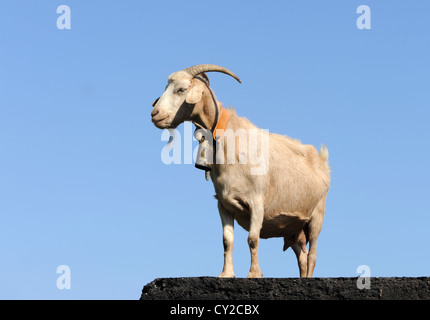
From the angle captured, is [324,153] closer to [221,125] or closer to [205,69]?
[221,125]

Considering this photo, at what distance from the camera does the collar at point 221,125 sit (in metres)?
12.2

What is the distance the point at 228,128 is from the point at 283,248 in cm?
254

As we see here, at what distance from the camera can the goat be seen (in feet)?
39.3

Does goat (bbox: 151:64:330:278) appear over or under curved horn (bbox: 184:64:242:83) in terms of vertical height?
under

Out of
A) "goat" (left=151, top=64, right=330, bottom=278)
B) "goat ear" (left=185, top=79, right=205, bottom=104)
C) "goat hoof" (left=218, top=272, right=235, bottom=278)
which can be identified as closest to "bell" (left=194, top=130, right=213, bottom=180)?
"goat" (left=151, top=64, right=330, bottom=278)

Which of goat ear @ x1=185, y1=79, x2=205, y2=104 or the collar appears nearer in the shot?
goat ear @ x1=185, y1=79, x2=205, y2=104

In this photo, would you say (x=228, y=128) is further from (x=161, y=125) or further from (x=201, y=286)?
(x=201, y=286)

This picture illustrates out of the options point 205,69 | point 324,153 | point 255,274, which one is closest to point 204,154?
point 205,69

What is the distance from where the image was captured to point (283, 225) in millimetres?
12992

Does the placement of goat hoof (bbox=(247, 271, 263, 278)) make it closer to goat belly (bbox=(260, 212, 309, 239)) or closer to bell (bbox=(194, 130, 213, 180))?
goat belly (bbox=(260, 212, 309, 239))

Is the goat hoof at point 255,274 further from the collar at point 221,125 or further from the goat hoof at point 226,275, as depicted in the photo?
the collar at point 221,125
